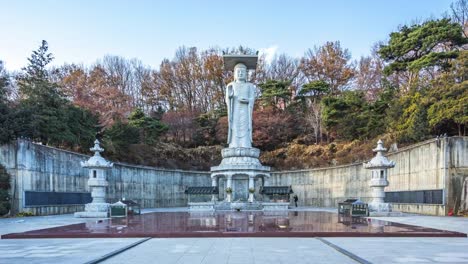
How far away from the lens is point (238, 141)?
27438mm

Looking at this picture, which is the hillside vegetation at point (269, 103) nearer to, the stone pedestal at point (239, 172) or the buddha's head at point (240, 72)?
the buddha's head at point (240, 72)

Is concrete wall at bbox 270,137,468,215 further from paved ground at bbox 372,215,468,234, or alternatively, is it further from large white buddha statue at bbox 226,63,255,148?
large white buddha statue at bbox 226,63,255,148

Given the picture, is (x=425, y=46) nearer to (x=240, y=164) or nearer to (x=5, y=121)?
(x=240, y=164)

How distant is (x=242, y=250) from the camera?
27.5ft

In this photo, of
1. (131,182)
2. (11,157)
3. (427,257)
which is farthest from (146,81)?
(427,257)

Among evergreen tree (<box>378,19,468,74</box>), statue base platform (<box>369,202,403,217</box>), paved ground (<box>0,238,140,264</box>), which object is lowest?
statue base platform (<box>369,202,403,217</box>)

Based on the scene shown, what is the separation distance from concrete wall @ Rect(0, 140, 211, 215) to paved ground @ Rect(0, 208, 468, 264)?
33.9 feet

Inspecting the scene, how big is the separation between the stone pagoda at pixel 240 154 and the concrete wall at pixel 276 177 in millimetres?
5536

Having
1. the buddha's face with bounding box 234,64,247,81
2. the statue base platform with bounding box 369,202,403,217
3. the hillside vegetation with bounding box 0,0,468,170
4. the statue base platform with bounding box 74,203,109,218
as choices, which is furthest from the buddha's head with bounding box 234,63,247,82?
the statue base platform with bounding box 74,203,109,218

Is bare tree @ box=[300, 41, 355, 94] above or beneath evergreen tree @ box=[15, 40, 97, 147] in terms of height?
above

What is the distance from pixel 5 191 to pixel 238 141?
45.3ft

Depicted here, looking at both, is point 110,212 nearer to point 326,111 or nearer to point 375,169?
point 375,169

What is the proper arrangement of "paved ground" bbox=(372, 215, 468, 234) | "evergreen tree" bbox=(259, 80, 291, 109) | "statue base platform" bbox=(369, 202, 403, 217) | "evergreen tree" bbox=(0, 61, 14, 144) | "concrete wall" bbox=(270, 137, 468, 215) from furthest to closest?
"evergreen tree" bbox=(259, 80, 291, 109) < "evergreen tree" bbox=(0, 61, 14, 144) < "concrete wall" bbox=(270, 137, 468, 215) < "statue base platform" bbox=(369, 202, 403, 217) < "paved ground" bbox=(372, 215, 468, 234)

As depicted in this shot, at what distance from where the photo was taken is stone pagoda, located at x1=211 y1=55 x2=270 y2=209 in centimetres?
2533
